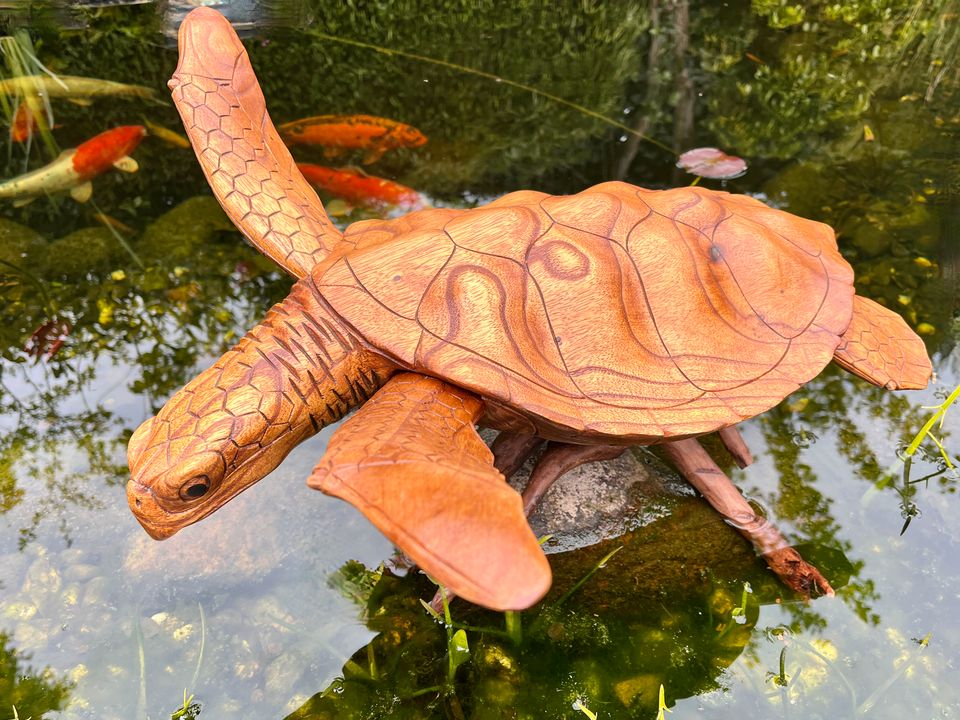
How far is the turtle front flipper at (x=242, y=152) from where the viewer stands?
→ 1.88 meters

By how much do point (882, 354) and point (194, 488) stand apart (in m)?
1.90

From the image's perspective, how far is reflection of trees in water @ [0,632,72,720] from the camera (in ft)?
5.65

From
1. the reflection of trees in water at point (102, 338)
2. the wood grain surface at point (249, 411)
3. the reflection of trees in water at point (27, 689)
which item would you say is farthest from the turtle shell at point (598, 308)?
the reflection of trees in water at point (27, 689)

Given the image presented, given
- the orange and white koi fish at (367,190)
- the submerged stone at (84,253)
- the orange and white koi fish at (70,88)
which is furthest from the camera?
the orange and white koi fish at (70,88)

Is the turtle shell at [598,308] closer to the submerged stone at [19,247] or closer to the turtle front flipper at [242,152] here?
the turtle front flipper at [242,152]

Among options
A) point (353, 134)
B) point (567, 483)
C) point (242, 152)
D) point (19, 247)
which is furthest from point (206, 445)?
point (353, 134)

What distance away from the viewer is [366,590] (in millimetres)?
1924

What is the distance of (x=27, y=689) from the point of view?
175cm

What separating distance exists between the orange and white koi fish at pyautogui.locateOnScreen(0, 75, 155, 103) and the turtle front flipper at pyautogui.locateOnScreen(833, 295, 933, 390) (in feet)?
12.3

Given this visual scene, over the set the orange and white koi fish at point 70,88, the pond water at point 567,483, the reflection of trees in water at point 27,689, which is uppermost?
the orange and white koi fish at point 70,88

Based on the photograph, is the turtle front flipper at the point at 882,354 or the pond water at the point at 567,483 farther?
the turtle front flipper at the point at 882,354

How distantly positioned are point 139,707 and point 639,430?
1431mm

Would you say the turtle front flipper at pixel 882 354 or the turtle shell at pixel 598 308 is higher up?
the turtle shell at pixel 598 308

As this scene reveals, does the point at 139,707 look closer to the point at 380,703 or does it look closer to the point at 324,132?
the point at 380,703
